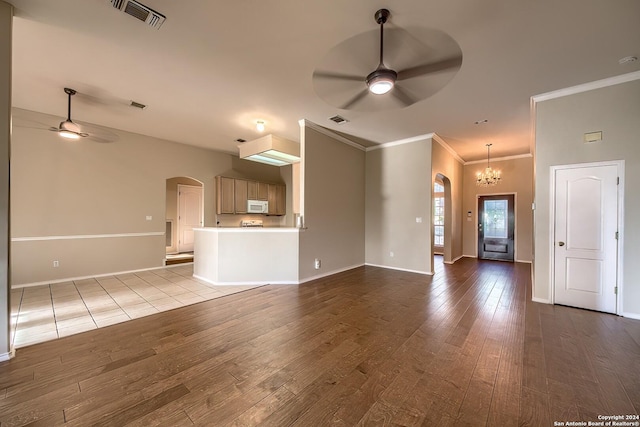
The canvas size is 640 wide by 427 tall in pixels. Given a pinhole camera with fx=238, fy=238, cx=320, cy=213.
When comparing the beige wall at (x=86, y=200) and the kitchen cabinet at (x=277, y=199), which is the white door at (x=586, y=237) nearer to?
the kitchen cabinet at (x=277, y=199)

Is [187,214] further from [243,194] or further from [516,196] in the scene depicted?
[516,196]

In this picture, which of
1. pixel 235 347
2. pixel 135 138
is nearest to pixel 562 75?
pixel 235 347

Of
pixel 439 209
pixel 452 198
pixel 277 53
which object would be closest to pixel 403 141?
pixel 452 198

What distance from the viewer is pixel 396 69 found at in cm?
243

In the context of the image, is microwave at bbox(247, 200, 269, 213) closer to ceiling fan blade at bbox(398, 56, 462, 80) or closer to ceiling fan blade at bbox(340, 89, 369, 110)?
ceiling fan blade at bbox(340, 89, 369, 110)

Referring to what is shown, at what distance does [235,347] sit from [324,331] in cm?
95

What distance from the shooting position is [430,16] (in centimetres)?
215

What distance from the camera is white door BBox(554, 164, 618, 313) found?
321cm

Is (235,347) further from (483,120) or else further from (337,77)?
(483,120)

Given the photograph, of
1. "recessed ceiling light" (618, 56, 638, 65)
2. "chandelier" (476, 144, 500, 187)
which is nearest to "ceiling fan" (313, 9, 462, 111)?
"recessed ceiling light" (618, 56, 638, 65)

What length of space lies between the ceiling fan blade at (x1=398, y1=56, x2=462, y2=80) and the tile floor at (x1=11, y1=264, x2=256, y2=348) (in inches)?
154

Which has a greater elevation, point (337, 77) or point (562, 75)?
point (562, 75)

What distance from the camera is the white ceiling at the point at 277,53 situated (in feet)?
6.88

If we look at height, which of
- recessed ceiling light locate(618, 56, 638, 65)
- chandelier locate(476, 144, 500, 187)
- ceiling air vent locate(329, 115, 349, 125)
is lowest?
chandelier locate(476, 144, 500, 187)
